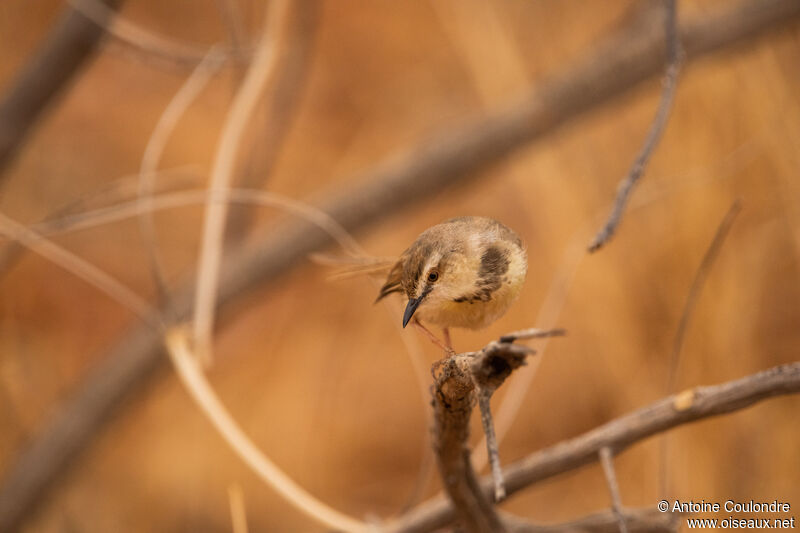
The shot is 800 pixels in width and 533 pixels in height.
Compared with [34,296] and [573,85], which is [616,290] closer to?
[573,85]

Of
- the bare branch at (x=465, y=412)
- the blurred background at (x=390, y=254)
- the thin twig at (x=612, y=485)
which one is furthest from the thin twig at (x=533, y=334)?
the thin twig at (x=612, y=485)

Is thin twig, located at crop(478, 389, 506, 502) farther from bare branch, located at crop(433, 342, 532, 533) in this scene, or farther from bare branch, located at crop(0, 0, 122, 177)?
bare branch, located at crop(0, 0, 122, 177)

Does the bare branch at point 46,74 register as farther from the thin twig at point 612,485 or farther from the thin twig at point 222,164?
the thin twig at point 612,485

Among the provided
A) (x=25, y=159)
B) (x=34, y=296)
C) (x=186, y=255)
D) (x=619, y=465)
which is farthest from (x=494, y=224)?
(x=34, y=296)

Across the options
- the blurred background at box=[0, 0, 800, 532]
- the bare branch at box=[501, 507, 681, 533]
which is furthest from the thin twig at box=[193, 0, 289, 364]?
the bare branch at box=[501, 507, 681, 533]

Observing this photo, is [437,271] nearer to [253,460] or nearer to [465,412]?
[465,412]
